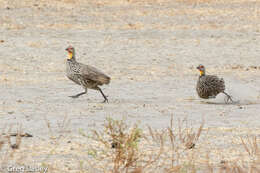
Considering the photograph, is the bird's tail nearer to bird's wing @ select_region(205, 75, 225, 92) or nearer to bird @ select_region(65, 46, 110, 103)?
bird @ select_region(65, 46, 110, 103)

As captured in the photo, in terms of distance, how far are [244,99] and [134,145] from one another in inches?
273

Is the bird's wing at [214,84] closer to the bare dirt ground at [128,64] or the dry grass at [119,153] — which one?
the bare dirt ground at [128,64]

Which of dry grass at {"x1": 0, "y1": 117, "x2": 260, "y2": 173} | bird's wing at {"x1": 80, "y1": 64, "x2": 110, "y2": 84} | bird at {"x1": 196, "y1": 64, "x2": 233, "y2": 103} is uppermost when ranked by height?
bird's wing at {"x1": 80, "y1": 64, "x2": 110, "y2": 84}

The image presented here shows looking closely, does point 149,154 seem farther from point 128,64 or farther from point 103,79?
point 128,64

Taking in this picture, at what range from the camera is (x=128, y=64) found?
16375 millimetres

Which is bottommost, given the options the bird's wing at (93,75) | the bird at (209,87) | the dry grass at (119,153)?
the dry grass at (119,153)

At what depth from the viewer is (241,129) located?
30.1 feet

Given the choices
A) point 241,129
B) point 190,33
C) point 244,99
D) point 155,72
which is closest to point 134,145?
point 241,129

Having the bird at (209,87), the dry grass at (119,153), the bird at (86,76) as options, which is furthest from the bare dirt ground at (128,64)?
the bird at (86,76)

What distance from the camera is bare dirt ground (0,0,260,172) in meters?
9.24

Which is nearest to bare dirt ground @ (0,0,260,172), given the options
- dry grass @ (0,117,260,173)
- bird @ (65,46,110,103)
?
dry grass @ (0,117,260,173)

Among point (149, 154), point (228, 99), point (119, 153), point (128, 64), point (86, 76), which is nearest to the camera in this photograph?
point (119, 153)

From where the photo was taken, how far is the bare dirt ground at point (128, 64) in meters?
9.24

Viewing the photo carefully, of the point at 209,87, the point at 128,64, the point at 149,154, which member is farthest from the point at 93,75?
the point at 128,64
